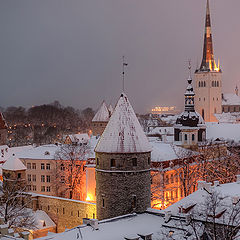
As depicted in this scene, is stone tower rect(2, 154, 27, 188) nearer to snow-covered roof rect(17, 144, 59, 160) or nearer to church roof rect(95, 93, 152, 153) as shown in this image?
snow-covered roof rect(17, 144, 59, 160)

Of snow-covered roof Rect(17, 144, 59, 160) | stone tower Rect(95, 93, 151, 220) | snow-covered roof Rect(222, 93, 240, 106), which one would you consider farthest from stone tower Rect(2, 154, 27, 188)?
snow-covered roof Rect(222, 93, 240, 106)

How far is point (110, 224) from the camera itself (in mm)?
21438

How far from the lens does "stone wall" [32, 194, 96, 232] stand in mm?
30578

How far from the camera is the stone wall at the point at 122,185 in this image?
24203mm

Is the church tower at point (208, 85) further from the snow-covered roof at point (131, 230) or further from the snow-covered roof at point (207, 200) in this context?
the snow-covered roof at point (131, 230)

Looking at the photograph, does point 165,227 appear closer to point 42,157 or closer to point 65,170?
point 65,170

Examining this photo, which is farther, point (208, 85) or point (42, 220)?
point (208, 85)

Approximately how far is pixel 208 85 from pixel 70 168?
7349 cm

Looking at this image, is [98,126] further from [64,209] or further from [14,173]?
[64,209]

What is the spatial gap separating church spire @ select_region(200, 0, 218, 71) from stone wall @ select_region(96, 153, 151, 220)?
276 ft

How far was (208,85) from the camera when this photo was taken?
359 feet

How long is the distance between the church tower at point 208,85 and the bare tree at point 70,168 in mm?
68956

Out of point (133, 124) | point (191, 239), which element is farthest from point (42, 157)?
point (191, 239)

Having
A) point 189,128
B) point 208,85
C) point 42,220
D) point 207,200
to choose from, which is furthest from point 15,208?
point 208,85
